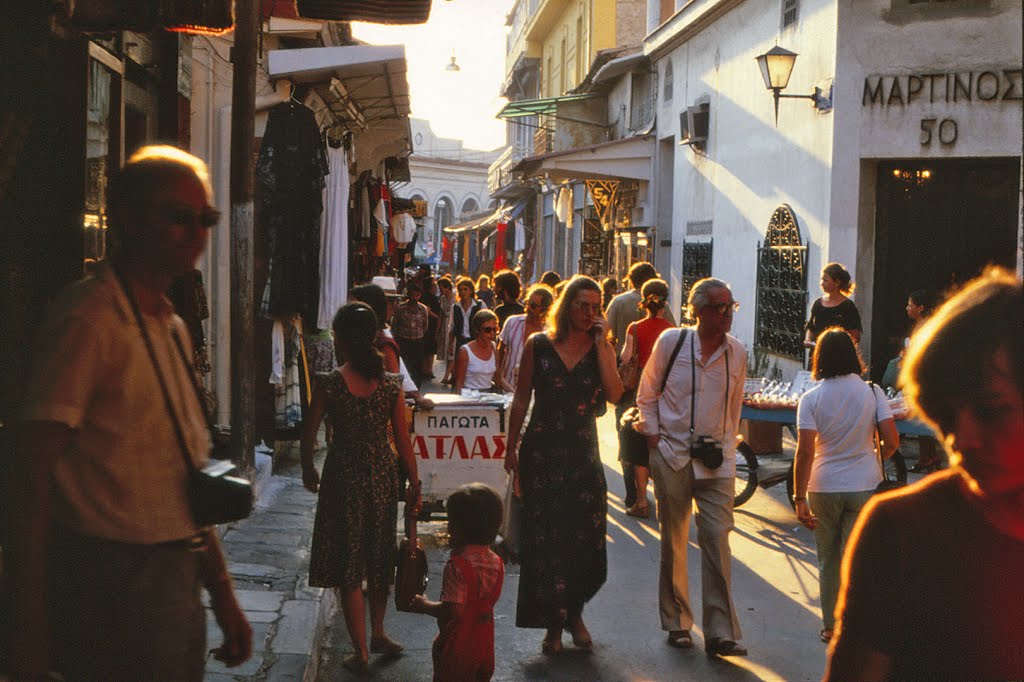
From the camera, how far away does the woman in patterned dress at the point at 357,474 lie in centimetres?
608

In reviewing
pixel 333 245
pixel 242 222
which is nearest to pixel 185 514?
pixel 242 222

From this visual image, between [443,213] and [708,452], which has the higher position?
[443,213]

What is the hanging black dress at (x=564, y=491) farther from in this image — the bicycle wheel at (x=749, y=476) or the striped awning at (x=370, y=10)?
the bicycle wheel at (x=749, y=476)

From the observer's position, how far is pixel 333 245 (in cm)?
1095

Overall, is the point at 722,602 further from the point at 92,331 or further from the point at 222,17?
the point at 92,331

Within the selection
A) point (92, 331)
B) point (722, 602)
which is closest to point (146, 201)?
point (92, 331)

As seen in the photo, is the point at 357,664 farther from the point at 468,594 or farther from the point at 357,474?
the point at 468,594

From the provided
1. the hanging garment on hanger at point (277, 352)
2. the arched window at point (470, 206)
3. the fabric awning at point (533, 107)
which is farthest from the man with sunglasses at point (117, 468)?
the arched window at point (470, 206)

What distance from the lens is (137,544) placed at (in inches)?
110

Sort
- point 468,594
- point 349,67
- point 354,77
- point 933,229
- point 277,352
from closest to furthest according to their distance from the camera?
point 468,594 < point 277,352 < point 349,67 < point 354,77 < point 933,229

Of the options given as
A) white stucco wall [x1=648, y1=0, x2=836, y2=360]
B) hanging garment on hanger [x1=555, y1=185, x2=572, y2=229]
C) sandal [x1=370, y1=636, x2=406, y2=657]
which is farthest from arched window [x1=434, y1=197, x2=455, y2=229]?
sandal [x1=370, y1=636, x2=406, y2=657]

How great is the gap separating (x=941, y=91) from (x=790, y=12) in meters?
3.11

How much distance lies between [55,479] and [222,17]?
10.3ft

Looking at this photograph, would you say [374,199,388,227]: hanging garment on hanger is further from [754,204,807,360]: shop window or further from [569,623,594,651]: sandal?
[569,623,594,651]: sandal
